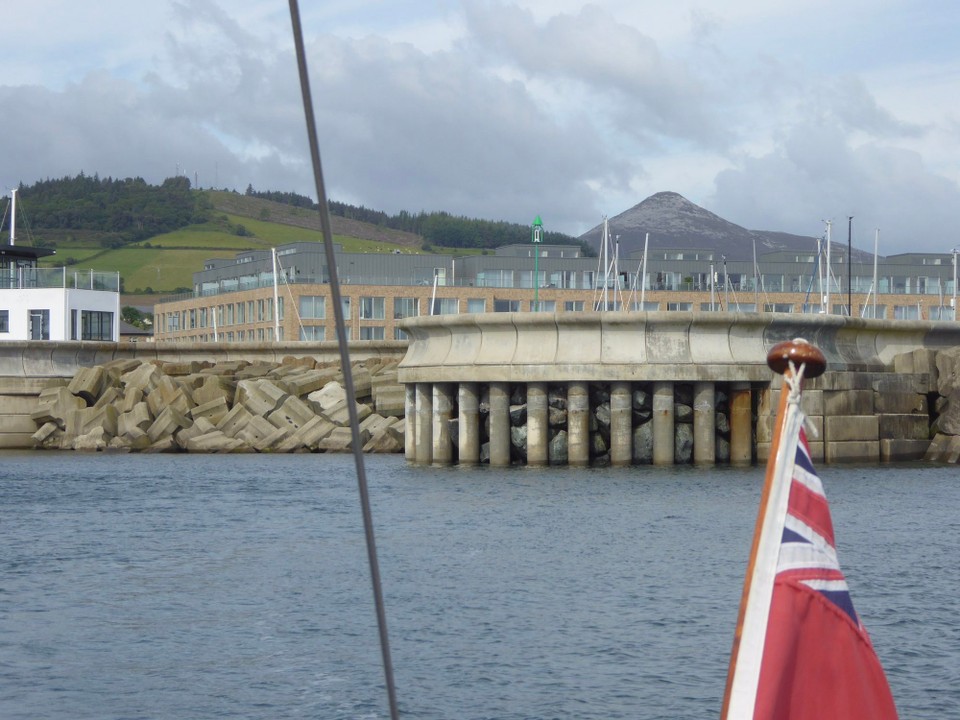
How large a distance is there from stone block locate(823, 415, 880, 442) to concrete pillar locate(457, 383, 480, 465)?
918cm

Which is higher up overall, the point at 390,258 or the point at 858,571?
the point at 390,258

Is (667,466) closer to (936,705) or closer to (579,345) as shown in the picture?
(579,345)

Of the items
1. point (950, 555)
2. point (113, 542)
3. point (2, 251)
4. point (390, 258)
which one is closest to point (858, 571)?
point (950, 555)

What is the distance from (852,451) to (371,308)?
214 feet

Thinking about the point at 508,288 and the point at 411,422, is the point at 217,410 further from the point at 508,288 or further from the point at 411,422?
the point at 508,288

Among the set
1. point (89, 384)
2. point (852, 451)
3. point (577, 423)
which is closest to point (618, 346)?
point (577, 423)

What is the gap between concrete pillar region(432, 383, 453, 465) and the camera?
37.3 metres

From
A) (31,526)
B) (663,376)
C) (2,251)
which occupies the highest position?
(2,251)

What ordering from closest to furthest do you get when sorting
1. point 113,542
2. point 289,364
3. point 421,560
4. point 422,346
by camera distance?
point 421,560 < point 113,542 < point 422,346 < point 289,364

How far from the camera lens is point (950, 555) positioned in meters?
21.8

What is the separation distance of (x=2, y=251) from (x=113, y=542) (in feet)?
124

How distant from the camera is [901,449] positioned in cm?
→ 3762

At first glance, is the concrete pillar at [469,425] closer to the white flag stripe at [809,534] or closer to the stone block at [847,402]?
the stone block at [847,402]

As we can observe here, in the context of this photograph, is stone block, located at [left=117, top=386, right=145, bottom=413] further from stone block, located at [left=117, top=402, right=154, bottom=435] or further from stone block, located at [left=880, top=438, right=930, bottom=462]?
stone block, located at [left=880, top=438, right=930, bottom=462]
